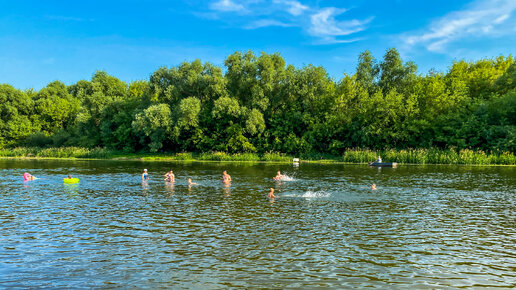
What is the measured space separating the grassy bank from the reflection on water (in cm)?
3694

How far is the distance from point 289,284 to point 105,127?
99640 millimetres

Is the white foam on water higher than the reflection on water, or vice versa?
the white foam on water

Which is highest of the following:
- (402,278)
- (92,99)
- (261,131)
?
(92,99)

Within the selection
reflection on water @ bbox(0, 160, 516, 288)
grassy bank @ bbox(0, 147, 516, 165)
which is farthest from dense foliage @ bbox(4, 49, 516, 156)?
reflection on water @ bbox(0, 160, 516, 288)

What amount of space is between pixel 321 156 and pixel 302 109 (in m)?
16.7

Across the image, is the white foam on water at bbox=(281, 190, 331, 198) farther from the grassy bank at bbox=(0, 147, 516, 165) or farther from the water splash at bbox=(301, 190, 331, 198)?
the grassy bank at bbox=(0, 147, 516, 165)

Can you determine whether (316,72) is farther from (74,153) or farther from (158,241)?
(158,241)

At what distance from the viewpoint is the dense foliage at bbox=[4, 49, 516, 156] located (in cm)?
8125

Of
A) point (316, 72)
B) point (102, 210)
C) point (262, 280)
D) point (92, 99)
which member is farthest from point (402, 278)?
point (92, 99)

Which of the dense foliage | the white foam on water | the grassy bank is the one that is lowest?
the white foam on water

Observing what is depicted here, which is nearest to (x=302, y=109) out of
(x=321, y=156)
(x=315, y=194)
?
(x=321, y=156)

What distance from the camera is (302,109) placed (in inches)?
3755

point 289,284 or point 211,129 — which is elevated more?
point 211,129

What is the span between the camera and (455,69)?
98.9 meters
